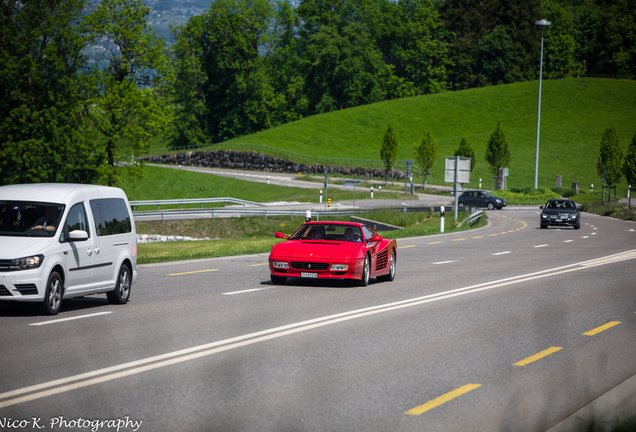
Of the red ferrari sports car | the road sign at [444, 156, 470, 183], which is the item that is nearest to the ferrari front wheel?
the red ferrari sports car

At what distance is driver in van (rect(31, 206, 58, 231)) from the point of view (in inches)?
440

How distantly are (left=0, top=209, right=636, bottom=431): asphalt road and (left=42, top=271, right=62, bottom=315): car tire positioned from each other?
0.72 ft

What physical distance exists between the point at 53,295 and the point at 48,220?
1221 mm

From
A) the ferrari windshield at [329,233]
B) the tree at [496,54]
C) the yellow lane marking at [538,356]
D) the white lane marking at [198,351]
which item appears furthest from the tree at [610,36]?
the yellow lane marking at [538,356]

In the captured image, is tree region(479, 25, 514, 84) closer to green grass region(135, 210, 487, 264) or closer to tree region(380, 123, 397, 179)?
tree region(380, 123, 397, 179)

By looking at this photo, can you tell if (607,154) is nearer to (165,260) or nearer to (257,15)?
(165,260)

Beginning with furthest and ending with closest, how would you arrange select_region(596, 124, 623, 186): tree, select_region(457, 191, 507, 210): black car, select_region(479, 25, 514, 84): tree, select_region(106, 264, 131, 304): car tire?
select_region(479, 25, 514, 84): tree → select_region(596, 124, 623, 186): tree → select_region(457, 191, 507, 210): black car → select_region(106, 264, 131, 304): car tire

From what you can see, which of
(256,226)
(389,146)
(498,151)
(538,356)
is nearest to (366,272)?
(538,356)

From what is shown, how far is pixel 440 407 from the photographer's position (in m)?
6.23

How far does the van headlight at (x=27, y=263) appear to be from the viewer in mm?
10281

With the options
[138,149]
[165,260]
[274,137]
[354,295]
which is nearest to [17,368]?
[354,295]

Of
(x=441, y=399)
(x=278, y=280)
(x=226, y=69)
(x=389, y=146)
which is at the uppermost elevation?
(x=226, y=69)

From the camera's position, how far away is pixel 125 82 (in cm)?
5150

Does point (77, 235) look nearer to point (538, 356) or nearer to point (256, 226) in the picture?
point (538, 356)
